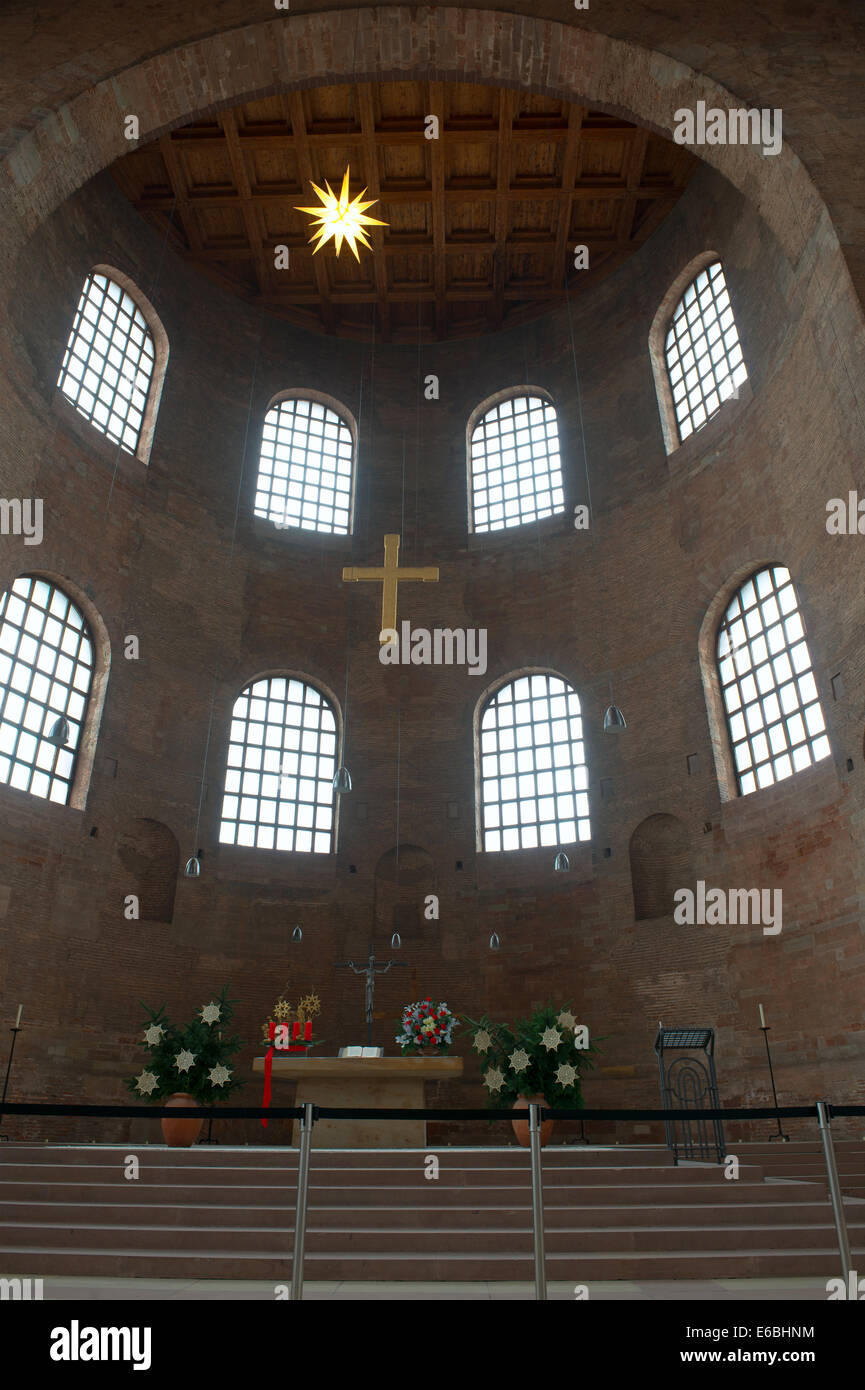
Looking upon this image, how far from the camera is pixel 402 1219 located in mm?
6301

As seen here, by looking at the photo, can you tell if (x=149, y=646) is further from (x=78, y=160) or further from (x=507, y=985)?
(x=507, y=985)

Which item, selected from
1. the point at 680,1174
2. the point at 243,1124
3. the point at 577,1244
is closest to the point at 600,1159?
the point at 680,1174

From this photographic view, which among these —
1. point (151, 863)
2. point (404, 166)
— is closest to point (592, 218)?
point (404, 166)

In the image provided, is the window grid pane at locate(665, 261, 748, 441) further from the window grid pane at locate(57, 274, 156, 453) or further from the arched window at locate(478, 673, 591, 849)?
the window grid pane at locate(57, 274, 156, 453)

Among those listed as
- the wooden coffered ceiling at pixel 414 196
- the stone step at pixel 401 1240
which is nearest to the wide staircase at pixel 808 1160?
the stone step at pixel 401 1240

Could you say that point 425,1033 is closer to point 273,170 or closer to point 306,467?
point 306,467

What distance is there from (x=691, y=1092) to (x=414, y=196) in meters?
16.6

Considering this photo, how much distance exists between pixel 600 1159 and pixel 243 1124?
22.9 ft

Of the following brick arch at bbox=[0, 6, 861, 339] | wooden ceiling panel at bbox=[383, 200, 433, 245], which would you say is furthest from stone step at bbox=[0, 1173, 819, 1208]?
wooden ceiling panel at bbox=[383, 200, 433, 245]

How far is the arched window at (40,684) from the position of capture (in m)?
12.8

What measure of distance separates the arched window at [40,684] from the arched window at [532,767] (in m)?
6.81

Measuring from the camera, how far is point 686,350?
1644cm

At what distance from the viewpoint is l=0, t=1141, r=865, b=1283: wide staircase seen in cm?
536

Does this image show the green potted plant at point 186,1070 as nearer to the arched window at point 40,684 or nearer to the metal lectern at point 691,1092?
the arched window at point 40,684
